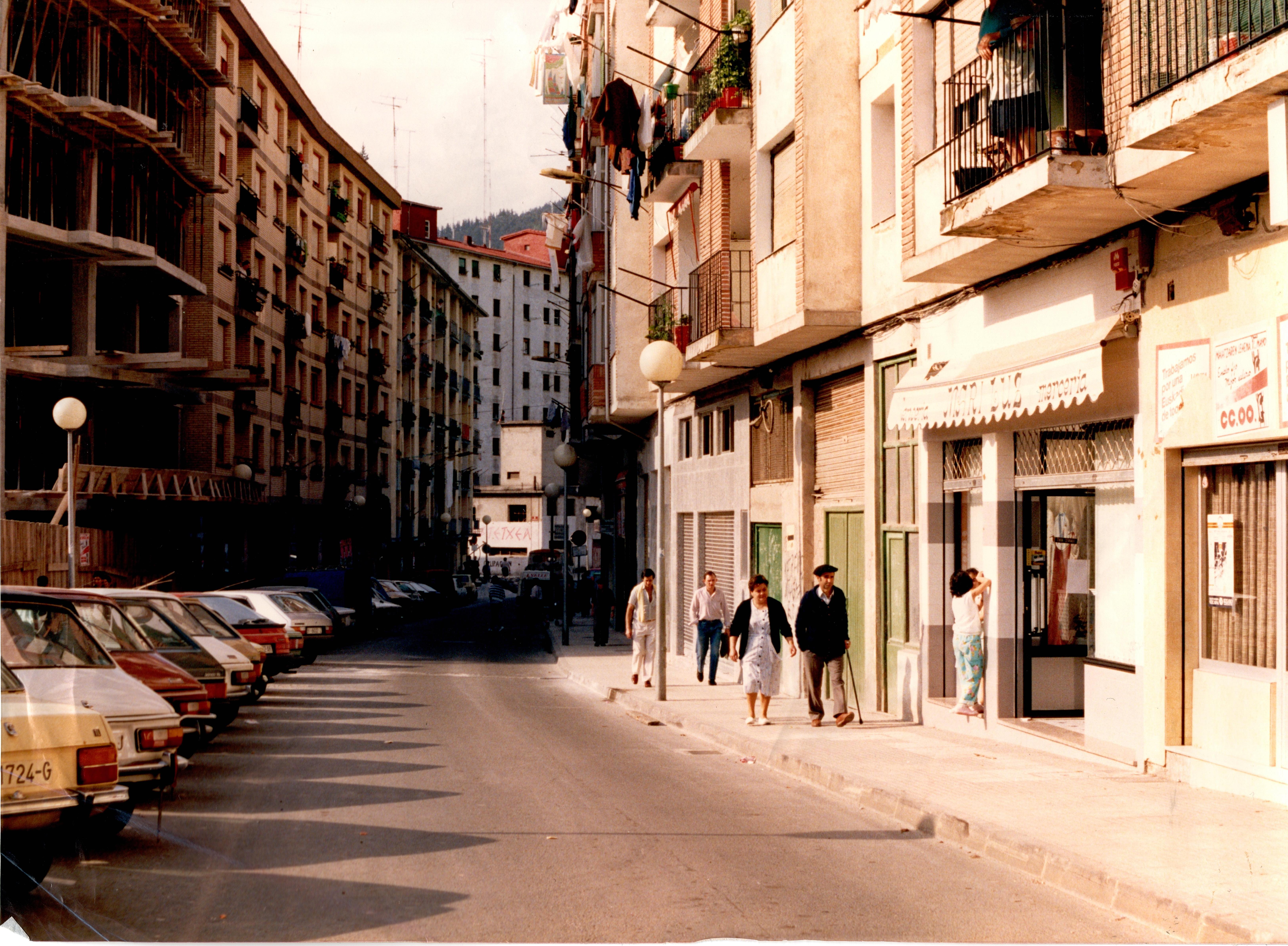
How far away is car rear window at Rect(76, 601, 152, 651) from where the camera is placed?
40.3 feet

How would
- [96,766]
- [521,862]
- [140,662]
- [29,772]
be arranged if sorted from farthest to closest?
[140,662], [521,862], [96,766], [29,772]

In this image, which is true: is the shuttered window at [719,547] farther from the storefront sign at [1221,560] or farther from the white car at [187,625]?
the storefront sign at [1221,560]

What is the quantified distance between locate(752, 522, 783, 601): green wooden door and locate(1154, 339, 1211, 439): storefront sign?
33.6ft

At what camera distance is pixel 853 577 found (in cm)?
1822

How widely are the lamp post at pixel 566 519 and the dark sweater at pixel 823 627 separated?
60.6 ft

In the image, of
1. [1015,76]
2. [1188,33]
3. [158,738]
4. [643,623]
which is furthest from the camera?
[643,623]

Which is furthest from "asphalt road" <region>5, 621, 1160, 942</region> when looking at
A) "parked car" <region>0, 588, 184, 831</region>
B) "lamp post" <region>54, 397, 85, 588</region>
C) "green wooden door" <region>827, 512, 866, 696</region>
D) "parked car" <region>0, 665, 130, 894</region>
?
"lamp post" <region>54, 397, 85, 588</region>

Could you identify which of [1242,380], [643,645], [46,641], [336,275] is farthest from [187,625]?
[336,275]

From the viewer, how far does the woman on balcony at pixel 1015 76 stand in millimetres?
12016

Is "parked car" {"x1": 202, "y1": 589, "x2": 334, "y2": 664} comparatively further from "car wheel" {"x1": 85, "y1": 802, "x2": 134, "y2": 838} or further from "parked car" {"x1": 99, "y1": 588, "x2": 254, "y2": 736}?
"car wheel" {"x1": 85, "y1": 802, "x2": 134, "y2": 838}

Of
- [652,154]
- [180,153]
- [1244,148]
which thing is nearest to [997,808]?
[1244,148]

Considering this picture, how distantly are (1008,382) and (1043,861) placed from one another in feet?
18.3

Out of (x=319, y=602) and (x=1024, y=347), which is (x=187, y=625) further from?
(x=319, y=602)

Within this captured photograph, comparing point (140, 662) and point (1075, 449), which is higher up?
point (1075, 449)
